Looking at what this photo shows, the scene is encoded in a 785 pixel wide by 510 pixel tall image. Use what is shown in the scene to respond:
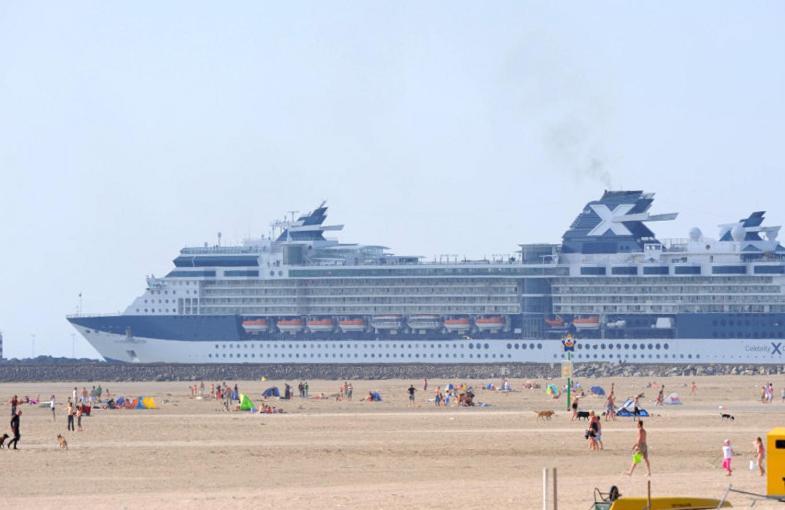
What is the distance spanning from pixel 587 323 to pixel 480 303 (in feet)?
23.5

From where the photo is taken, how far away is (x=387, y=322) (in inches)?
4498

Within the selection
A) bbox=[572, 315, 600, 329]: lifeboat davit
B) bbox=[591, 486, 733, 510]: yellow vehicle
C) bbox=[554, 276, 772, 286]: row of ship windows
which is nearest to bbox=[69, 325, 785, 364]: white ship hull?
bbox=[572, 315, 600, 329]: lifeboat davit

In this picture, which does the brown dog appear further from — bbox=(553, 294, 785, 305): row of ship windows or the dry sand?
bbox=(553, 294, 785, 305): row of ship windows

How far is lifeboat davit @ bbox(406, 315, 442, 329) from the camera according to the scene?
11331 cm

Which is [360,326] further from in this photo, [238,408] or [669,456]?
[669,456]

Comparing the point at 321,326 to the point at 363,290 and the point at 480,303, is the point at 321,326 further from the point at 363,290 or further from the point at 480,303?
the point at 480,303

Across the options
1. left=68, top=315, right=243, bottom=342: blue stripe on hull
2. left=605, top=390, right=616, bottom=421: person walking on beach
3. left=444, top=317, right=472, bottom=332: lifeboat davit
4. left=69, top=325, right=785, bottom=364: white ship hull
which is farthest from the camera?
left=68, top=315, right=243, bottom=342: blue stripe on hull

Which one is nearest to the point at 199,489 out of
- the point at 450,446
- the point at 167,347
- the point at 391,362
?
the point at 450,446

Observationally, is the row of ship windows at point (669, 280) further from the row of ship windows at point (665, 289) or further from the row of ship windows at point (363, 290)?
the row of ship windows at point (363, 290)

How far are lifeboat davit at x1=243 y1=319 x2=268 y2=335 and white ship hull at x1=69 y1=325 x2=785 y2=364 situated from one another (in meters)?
1.31

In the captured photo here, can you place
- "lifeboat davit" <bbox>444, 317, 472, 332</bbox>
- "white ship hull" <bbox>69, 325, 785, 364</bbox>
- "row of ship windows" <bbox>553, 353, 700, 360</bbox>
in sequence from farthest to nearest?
"lifeboat davit" <bbox>444, 317, 472, 332</bbox> → "white ship hull" <bbox>69, 325, 785, 364</bbox> → "row of ship windows" <bbox>553, 353, 700, 360</bbox>

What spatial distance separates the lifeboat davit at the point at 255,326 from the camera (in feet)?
382

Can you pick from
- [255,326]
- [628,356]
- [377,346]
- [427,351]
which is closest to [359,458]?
[628,356]

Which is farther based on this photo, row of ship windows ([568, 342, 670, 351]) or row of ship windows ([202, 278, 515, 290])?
row of ship windows ([202, 278, 515, 290])
